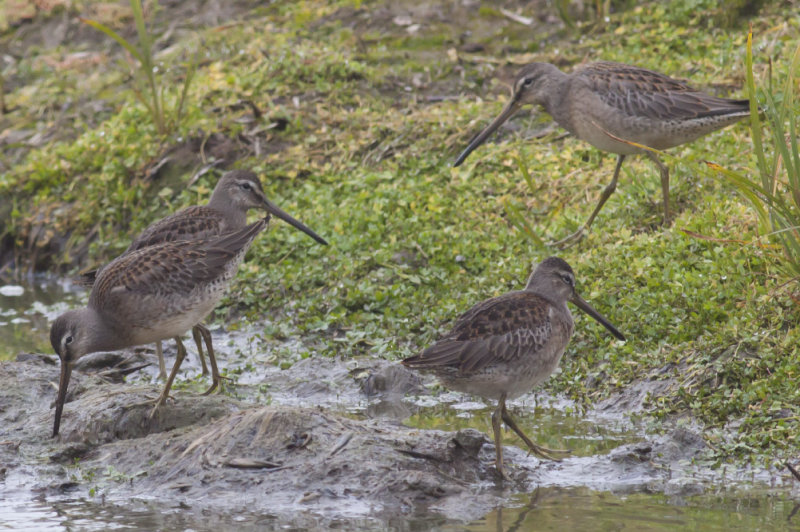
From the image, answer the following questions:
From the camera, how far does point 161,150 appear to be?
1047 cm

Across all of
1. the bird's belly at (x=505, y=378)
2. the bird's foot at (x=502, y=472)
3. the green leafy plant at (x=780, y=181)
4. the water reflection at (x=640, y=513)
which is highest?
the green leafy plant at (x=780, y=181)

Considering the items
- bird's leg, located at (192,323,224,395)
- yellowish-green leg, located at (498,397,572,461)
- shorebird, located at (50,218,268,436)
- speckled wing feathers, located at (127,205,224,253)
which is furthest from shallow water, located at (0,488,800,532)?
speckled wing feathers, located at (127,205,224,253)

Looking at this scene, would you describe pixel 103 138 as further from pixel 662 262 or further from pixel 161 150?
pixel 662 262

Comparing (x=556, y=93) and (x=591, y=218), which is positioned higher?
(x=556, y=93)

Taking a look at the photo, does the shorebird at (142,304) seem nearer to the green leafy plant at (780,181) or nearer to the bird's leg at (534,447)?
the bird's leg at (534,447)

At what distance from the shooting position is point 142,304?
6031 millimetres

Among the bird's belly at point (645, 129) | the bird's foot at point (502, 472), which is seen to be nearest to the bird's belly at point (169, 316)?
the bird's foot at point (502, 472)

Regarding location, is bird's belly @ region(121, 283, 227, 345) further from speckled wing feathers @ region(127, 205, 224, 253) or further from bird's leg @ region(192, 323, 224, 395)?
speckled wing feathers @ region(127, 205, 224, 253)

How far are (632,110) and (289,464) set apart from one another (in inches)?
156

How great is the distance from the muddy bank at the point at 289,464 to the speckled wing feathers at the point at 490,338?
1.26ft

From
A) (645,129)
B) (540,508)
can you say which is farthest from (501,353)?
(645,129)

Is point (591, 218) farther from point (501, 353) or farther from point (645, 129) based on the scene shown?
point (501, 353)

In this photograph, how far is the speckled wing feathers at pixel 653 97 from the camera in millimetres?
7617

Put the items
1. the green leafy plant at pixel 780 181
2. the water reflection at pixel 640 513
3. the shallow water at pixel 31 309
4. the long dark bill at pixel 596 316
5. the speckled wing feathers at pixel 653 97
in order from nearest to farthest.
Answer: the water reflection at pixel 640 513 < the green leafy plant at pixel 780 181 < the long dark bill at pixel 596 316 < the speckled wing feathers at pixel 653 97 < the shallow water at pixel 31 309
